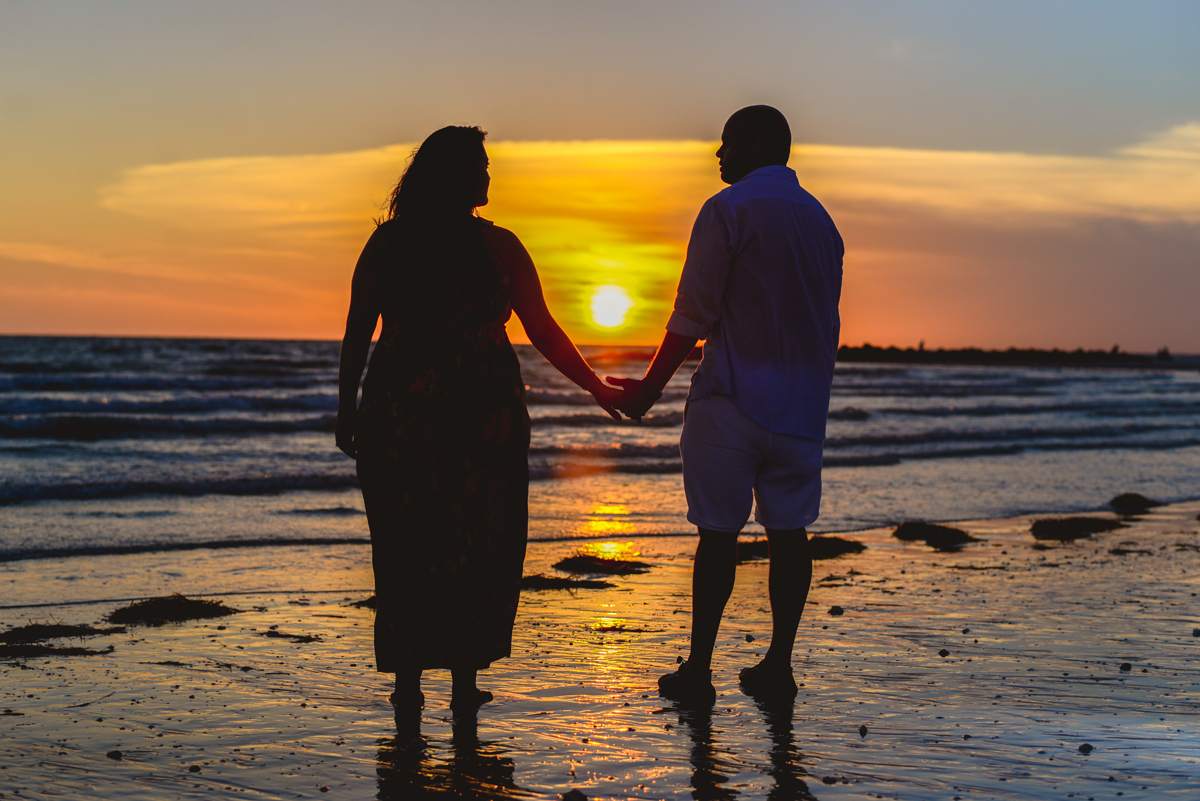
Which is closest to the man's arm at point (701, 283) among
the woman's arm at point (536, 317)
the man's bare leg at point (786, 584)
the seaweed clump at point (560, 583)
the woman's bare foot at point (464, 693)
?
the woman's arm at point (536, 317)

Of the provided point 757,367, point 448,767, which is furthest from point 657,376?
point 448,767

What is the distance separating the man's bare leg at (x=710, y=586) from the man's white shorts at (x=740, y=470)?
0.26 feet

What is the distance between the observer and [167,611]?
4797 millimetres

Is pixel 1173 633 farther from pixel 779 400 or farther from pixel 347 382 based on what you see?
pixel 347 382

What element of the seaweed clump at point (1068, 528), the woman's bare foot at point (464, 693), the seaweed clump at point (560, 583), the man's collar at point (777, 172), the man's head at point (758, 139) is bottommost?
the seaweed clump at point (560, 583)

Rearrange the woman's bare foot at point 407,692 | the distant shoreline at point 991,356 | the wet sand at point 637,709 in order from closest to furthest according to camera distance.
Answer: the wet sand at point 637,709, the woman's bare foot at point 407,692, the distant shoreline at point 991,356

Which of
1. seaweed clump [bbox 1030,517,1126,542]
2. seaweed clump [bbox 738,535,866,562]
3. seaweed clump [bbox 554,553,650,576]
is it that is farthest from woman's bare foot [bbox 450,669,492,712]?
seaweed clump [bbox 1030,517,1126,542]

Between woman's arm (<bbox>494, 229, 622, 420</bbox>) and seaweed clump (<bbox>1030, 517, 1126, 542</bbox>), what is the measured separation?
5867 mm

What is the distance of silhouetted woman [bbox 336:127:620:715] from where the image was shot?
2975 mm

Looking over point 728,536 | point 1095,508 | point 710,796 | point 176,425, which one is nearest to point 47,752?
point 710,796

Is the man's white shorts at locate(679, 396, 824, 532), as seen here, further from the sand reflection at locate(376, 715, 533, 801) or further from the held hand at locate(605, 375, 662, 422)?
the sand reflection at locate(376, 715, 533, 801)

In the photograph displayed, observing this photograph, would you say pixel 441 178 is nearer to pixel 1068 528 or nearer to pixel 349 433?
pixel 349 433

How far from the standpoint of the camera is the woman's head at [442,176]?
9.86 feet

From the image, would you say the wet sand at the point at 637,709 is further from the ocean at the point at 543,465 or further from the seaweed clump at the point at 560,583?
the ocean at the point at 543,465
